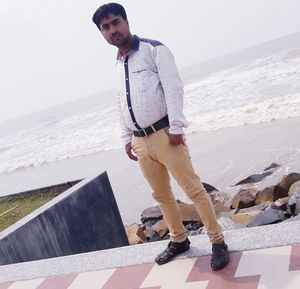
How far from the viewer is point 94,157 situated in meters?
Result: 20.0

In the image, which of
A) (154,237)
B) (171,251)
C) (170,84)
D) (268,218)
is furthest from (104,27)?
(154,237)

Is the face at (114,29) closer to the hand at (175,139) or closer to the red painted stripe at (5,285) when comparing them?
the hand at (175,139)

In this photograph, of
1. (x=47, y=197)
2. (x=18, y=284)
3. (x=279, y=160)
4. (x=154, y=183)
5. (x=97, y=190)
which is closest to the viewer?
(x=154, y=183)

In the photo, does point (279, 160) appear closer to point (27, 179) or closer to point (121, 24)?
point (121, 24)

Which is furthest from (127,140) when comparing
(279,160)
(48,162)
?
(48,162)

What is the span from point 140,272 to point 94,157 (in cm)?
1656

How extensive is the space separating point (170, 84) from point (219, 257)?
46.6 inches

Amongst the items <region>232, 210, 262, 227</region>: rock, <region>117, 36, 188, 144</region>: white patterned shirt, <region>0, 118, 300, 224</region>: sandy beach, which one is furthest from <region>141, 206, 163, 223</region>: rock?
<region>117, 36, 188, 144</region>: white patterned shirt

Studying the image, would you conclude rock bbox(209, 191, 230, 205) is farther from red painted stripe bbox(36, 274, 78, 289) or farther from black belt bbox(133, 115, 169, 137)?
black belt bbox(133, 115, 169, 137)

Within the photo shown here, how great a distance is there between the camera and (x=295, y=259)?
3146 millimetres

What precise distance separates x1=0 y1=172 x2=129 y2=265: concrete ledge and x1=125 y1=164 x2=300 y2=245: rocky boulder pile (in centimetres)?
113

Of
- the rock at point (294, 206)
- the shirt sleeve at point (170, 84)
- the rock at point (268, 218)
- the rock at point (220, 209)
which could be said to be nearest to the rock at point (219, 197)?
the rock at point (220, 209)

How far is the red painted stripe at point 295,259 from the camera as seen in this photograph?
306 centimetres

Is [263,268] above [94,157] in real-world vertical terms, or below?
above
